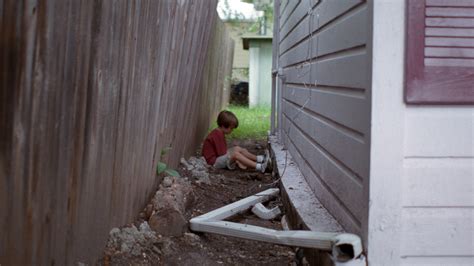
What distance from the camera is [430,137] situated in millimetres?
2750

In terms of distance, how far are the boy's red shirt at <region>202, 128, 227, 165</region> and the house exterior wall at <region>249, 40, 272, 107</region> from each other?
1075cm

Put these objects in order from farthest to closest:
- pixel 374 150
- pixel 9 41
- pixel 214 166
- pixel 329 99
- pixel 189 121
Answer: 1. pixel 214 166
2. pixel 189 121
3. pixel 329 99
4. pixel 374 150
5. pixel 9 41

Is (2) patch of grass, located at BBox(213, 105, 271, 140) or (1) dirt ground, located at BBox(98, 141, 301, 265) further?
(2) patch of grass, located at BBox(213, 105, 271, 140)

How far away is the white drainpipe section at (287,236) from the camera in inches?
110

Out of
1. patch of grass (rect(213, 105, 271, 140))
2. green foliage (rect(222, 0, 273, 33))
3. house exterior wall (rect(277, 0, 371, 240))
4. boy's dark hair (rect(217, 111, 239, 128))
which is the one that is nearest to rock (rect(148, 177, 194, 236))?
house exterior wall (rect(277, 0, 371, 240))

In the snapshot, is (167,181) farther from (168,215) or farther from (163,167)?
(168,215)

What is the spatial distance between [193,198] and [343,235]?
216cm

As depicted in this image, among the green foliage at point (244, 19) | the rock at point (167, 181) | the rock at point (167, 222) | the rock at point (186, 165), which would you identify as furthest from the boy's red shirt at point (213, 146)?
the green foliage at point (244, 19)

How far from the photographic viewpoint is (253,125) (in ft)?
40.8

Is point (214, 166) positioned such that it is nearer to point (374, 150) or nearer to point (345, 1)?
point (345, 1)

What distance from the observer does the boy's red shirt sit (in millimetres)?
7324

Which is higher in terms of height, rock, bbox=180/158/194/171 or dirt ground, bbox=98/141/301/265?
rock, bbox=180/158/194/171

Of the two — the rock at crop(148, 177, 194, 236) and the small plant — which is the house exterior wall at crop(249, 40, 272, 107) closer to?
the small plant

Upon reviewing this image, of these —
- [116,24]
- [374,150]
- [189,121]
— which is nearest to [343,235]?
[374,150]
